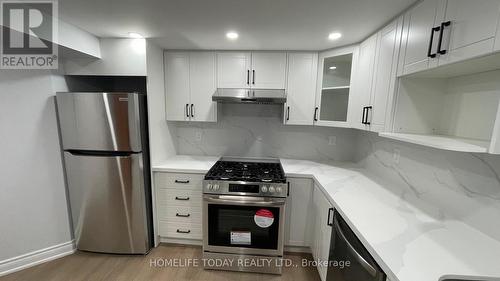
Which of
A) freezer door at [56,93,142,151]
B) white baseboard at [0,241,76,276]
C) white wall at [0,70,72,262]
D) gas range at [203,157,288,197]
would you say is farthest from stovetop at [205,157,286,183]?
white baseboard at [0,241,76,276]

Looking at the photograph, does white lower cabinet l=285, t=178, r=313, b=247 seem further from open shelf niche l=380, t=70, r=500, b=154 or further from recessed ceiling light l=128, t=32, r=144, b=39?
recessed ceiling light l=128, t=32, r=144, b=39

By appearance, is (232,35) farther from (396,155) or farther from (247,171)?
(396,155)

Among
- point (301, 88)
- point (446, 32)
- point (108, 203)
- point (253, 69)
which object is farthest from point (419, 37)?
point (108, 203)

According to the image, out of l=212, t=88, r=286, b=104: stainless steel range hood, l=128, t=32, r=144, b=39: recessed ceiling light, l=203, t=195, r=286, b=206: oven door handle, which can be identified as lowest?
l=203, t=195, r=286, b=206: oven door handle

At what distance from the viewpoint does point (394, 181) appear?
1.66 m

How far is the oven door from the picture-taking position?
1.74 m

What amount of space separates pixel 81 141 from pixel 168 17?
1411 millimetres

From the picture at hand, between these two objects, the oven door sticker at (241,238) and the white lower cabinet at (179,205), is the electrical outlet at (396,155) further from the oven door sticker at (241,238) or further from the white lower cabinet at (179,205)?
the white lower cabinet at (179,205)

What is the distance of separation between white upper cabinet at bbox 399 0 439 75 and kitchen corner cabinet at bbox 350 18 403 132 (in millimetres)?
77

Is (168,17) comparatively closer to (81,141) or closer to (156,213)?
(81,141)

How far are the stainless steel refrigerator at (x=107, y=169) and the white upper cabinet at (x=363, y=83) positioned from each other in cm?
206

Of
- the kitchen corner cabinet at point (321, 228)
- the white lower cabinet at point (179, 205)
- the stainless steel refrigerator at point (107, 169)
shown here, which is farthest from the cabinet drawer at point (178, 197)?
the kitchen corner cabinet at point (321, 228)

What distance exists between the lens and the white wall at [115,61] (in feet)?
6.02

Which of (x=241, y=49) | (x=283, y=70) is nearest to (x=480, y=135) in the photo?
(x=283, y=70)
